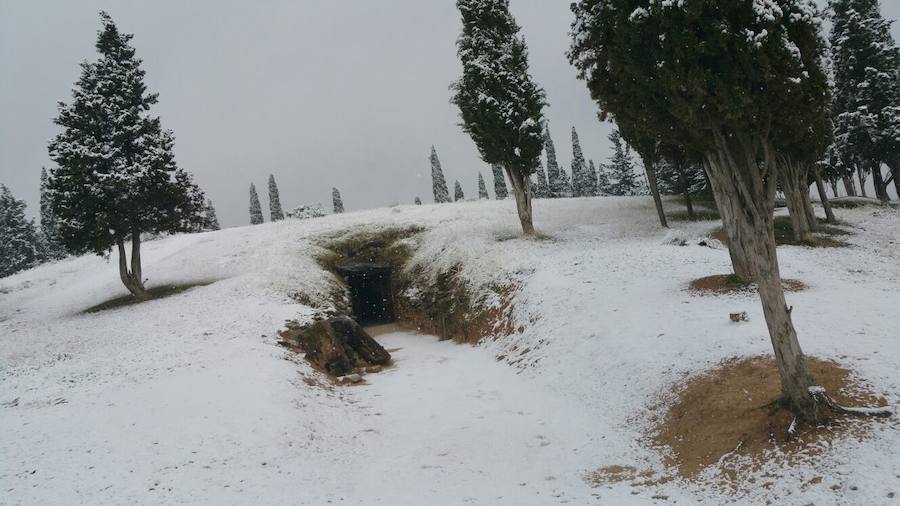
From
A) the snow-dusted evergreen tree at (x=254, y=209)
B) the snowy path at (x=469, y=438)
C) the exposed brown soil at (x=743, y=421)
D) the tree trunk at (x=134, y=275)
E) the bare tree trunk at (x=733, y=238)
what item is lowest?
the snowy path at (x=469, y=438)

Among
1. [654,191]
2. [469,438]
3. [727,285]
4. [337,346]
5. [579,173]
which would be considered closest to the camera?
[469,438]

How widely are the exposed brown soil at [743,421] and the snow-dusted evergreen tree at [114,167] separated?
82.2 ft

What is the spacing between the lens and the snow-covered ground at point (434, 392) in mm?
7633

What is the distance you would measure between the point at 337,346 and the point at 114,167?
52.0 ft

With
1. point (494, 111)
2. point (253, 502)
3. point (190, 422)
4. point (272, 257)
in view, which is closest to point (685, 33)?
point (253, 502)

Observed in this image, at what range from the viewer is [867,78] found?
33688 mm

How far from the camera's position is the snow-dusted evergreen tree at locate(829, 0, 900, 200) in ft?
109

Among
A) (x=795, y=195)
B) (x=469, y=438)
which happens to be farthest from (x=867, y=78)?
(x=469, y=438)

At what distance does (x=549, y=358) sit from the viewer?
13.9 m

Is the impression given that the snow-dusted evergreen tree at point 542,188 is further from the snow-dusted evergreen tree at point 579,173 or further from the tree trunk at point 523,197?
the tree trunk at point 523,197

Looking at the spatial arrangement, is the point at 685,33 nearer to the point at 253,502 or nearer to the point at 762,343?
the point at 762,343

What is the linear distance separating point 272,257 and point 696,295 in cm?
2230

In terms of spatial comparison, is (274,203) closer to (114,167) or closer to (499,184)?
(499,184)

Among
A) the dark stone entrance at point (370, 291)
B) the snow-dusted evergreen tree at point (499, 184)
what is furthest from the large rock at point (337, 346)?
the snow-dusted evergreen tree at point (499, 184)
